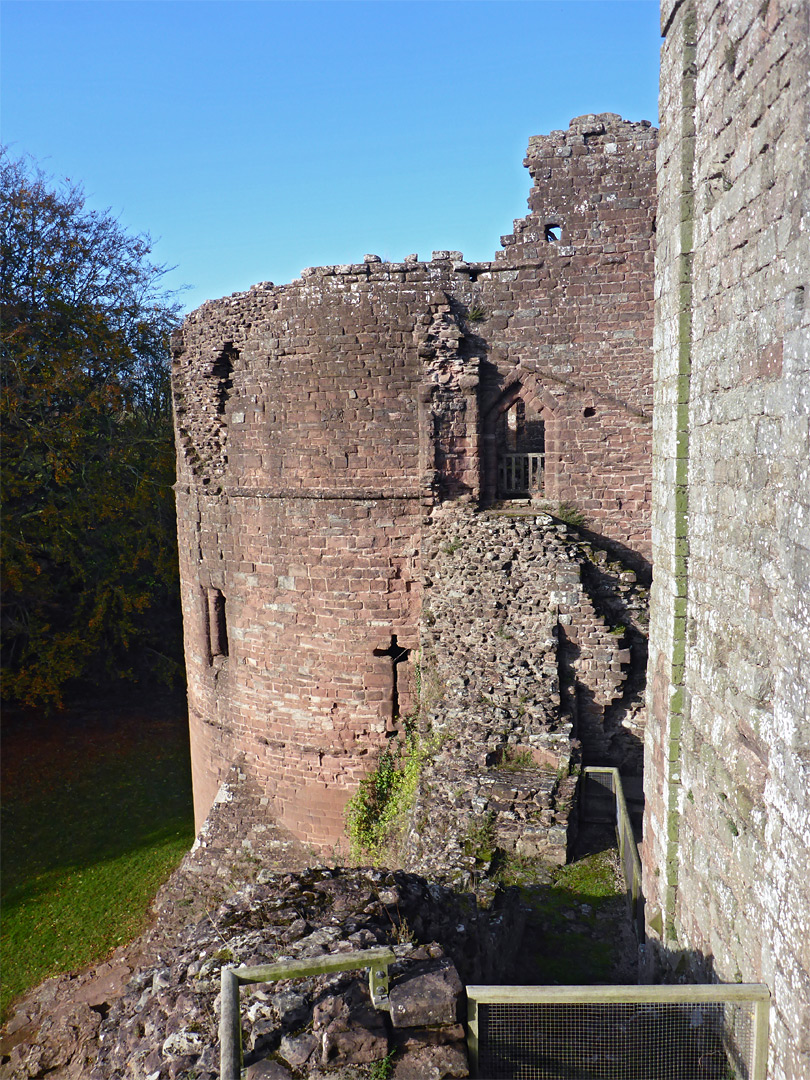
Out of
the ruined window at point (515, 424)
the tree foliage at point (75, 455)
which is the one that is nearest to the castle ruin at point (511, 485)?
the ruined window at point (515, 424)

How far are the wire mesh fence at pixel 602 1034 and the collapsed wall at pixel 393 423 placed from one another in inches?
235

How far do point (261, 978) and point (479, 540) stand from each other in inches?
239

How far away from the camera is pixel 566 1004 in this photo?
11.9 feet

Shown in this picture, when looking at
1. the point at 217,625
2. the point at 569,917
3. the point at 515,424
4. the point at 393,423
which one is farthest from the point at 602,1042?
the point at 515,424

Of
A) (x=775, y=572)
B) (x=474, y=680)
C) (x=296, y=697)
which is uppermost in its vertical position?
(x=775, y=572)

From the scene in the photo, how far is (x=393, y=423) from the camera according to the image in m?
9.27

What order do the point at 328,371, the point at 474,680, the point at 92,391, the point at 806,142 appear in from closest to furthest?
the point at 806,142 → the point at 474,680 → the point at 328,371 → the point at 92,391

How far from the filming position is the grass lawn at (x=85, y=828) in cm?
1034

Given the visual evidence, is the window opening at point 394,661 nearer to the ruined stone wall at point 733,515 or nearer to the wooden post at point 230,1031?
the ruined stone wall at point 733,515

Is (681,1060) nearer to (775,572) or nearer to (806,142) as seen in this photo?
(775,572)

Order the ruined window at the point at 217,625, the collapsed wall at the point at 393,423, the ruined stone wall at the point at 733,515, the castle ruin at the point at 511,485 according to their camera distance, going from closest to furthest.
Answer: the ruined stone wall at the point at 733,515 → the castle ruin at the point at 511,485 → the collapsed wall at the point at 393,423 → the ruined window at the point at 217,625

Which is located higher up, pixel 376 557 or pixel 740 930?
pixel 376 557

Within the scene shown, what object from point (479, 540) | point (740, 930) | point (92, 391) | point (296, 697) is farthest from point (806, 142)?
point (92, 391)

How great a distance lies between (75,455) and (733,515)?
16.1m
